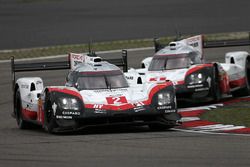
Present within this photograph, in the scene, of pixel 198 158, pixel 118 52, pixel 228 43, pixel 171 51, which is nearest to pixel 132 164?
pixel 198 158

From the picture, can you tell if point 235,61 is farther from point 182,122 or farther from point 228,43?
point 182,122

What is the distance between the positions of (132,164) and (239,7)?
28892 millimetres

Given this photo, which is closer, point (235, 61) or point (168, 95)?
point (168, 95)

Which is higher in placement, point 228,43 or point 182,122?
point 228,43

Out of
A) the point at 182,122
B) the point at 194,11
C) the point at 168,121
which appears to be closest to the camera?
the point at 168,121

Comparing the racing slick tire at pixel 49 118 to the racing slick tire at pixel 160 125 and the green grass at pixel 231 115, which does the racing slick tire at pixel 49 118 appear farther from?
the green grass at pixel 231 115

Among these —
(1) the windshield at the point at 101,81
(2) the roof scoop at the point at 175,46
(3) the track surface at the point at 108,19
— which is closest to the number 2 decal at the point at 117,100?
(1) the windshield at the point at 101,81

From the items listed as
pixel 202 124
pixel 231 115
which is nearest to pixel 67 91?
pixel 202 124

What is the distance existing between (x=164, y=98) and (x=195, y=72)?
15.1ft

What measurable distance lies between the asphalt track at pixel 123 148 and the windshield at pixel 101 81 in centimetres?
74

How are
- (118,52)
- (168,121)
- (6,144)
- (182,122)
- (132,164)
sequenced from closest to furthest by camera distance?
1. (132,164)
2. (6,144)
3. (168,121)
4. (182,122)
5. (118,52)

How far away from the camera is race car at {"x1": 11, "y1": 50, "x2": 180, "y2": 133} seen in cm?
1658

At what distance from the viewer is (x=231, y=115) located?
1914cm

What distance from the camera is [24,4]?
4238cm
